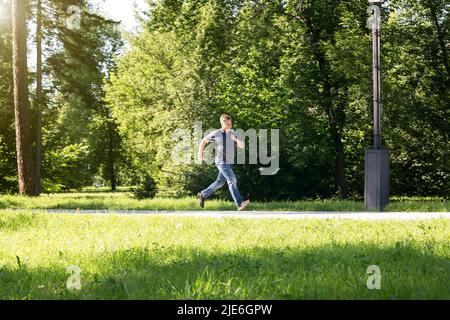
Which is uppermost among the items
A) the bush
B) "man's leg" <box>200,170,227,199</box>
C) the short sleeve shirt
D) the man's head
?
the man's head

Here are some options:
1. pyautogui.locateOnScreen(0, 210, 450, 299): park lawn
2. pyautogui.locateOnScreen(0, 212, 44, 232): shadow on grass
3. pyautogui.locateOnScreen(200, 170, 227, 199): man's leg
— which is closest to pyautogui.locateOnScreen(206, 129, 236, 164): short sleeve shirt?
pyautogui.locateOnScreen(200, 170, 227, 199): man's leg

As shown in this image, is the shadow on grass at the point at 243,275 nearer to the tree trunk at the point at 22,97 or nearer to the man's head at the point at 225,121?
the man's head at the point at 225,121

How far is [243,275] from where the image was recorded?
573 centimetres

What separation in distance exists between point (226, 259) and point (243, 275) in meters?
0.79

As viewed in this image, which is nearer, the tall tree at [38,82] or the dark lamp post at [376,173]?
the dark lamp post at [376,173]

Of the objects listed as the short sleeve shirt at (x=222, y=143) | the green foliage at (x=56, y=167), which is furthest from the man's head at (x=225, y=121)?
the green foliage at (x=56, y=167)

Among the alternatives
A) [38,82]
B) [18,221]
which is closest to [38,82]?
[38,82]

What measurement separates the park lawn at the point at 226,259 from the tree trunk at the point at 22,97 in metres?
11.5

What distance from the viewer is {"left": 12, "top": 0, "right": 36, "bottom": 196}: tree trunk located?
20625 millimetres

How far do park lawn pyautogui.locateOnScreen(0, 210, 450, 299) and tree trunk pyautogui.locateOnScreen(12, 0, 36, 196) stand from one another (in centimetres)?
1154

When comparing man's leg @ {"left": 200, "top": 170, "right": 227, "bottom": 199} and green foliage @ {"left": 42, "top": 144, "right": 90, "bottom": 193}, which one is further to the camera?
green foliage @ {"left": 42, "top": 144, "right": 90, "bottom": 193}

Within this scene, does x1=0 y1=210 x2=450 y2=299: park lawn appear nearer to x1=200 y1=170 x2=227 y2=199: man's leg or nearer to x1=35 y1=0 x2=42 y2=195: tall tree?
x1=200 y1=170 x2=227 y2=199: man's leg

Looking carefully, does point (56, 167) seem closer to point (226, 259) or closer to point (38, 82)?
point (38, 82)

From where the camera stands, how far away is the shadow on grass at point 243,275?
198 inches
